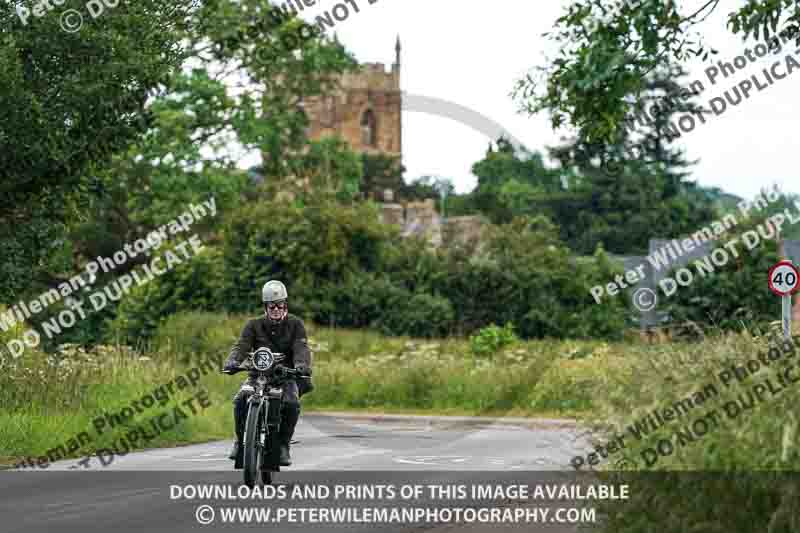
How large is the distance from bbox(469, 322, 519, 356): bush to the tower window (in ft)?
346

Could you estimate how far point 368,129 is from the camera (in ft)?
479

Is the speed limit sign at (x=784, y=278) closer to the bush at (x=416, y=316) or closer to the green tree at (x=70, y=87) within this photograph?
the green tree at (x=70, y=87)

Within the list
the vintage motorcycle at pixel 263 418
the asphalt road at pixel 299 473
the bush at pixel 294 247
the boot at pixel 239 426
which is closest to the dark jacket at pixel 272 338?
the vintage motorcycle at pixel 263 418

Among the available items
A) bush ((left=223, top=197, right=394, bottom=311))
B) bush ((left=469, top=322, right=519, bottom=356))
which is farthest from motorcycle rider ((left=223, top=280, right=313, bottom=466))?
bush ((left=223, top=197, right=394, bottom=311))

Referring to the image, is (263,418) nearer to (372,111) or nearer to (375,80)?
(375,80)

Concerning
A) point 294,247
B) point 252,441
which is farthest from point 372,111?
point 252,441

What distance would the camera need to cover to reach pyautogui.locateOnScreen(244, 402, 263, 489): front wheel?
540 inches

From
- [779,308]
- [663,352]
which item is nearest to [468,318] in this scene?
[779,308]

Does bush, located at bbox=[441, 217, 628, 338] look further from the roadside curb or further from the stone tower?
the stone tower

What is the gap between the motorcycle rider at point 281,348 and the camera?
14130 millimetres

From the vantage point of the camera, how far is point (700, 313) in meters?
42.2

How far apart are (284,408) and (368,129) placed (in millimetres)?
132564

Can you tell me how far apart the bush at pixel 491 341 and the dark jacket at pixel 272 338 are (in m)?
23.8

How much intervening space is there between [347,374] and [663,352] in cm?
2308
